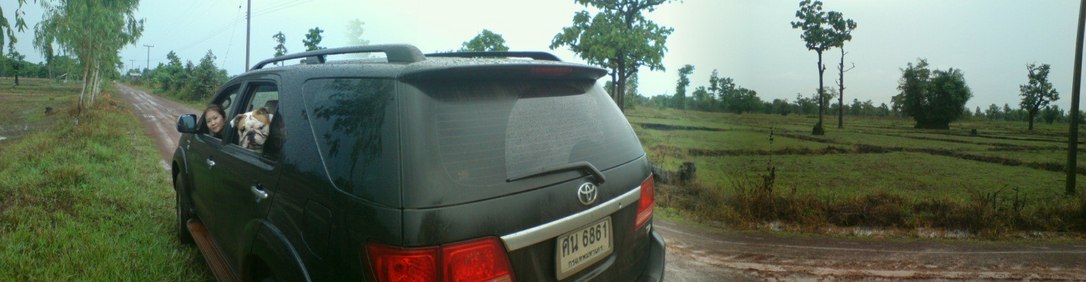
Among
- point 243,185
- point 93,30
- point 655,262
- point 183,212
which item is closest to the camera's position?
point 655,262

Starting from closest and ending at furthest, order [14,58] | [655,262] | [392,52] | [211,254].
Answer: [392,52]
[655,262]
[211,254]
[14,58]

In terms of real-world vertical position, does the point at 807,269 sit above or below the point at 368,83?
below

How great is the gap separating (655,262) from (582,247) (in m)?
0.60

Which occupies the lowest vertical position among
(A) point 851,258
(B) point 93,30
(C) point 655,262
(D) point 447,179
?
(A) point 851,258

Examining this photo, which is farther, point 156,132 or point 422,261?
point 156,132

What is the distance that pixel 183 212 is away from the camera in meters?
4.20

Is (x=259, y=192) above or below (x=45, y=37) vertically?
below

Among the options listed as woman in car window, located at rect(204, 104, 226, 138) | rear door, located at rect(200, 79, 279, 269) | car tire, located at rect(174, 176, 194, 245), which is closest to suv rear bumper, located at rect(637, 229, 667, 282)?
rear door, located at rect(200, 79, 279, 269)

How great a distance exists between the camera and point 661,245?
2562 millimetres

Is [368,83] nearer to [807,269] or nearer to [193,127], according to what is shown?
[193,127]

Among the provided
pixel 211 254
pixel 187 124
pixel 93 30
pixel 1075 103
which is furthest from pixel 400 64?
pixel 93 30

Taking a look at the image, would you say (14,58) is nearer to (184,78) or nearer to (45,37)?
(45,37)

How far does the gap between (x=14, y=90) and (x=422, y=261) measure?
91.8ft

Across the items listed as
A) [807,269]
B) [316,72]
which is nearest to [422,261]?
[316,72]
